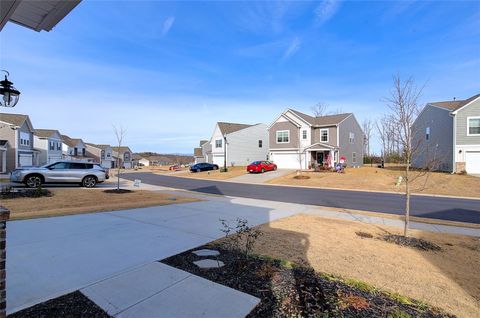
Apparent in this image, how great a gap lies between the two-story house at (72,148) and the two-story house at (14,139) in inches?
884

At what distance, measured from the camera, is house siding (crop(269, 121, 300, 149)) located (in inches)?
1499

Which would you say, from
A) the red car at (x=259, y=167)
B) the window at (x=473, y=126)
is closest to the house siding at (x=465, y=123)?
the window at (x=473, y=126)

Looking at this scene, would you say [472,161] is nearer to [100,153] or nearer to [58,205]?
[58,205]

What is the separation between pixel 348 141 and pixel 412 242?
109 ft

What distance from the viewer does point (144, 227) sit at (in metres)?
7.39

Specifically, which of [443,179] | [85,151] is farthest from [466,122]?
[85,151]

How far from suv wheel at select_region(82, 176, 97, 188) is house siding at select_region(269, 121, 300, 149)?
25.8 meters

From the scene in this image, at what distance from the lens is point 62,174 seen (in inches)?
693

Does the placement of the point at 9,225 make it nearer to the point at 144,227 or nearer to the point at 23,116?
the point at 144,227

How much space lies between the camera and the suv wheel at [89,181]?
1851 centimetres

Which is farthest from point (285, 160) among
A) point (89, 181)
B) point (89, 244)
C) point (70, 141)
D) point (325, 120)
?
point (70, 141)

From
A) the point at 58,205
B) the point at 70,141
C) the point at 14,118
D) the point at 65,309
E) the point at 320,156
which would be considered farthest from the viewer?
the point at 70,141

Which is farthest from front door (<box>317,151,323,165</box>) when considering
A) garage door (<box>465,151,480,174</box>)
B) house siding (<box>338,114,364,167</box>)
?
garage door (<box>465,151,480,174</box>)

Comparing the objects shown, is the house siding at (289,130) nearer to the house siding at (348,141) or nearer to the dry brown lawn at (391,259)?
the house siding at (348,141)
